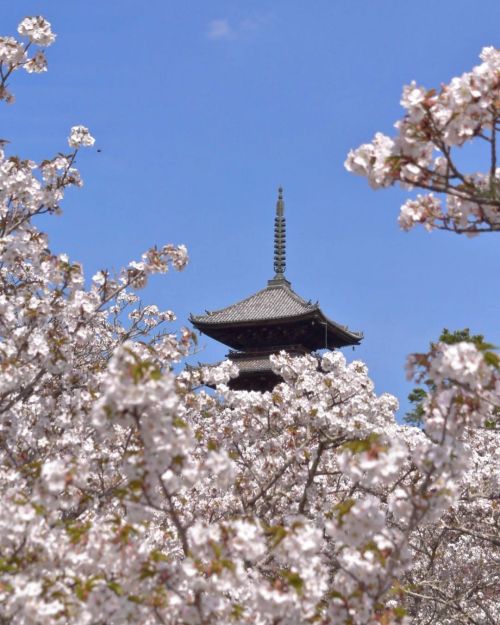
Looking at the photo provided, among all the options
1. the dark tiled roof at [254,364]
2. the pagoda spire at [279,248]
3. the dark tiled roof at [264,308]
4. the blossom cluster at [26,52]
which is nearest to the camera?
the blossom cluster at [26,52]

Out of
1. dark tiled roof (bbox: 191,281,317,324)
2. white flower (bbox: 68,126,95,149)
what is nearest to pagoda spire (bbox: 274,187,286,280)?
dark tiled roof (bbox: 191,281,317,324)

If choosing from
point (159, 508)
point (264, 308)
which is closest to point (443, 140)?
point (159, 508)

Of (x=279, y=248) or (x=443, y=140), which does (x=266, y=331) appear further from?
(x=443, y=140)

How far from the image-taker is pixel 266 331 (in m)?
35.9

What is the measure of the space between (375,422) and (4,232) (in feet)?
14.1

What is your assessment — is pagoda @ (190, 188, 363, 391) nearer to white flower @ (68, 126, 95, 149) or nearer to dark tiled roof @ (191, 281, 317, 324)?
dark tiled roof @ (191, 281, 317, 324)

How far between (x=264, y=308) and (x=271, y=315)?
1492mm

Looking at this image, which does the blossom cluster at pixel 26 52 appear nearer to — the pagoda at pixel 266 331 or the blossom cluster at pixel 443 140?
the blossom cluster at pixel 443 140

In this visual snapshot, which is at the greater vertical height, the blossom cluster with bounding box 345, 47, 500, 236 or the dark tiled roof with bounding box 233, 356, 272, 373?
the dark tiled roof with bounding box 233, 356, 272, 373

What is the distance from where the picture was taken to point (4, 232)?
794cm

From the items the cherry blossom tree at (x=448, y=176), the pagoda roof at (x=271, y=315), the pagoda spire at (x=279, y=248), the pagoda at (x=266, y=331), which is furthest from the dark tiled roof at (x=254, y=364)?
the cherry blossom tree at (x=448, y=176)

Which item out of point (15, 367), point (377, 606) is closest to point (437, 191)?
point (377, 606)

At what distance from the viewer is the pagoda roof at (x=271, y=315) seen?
112 ft

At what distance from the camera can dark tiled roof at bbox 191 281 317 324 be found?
34938 mm
